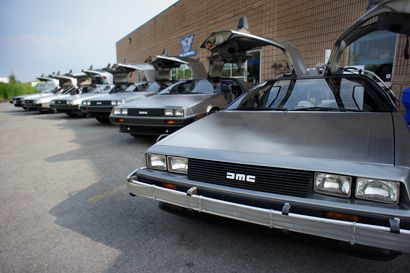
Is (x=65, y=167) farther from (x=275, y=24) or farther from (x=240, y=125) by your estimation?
(x=275, y=24)

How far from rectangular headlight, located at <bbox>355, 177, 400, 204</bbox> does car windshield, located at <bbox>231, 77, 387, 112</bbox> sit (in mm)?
1294

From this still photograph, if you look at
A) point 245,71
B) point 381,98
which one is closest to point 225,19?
point 245,71

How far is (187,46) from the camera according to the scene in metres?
17.2

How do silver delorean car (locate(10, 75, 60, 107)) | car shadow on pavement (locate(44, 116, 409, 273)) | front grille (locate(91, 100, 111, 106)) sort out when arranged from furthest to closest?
1. silver delorean car (locate(10, 75, 60, 107))
2. front grille (locate(91, 100, 111, 106))
3. car shadow on pavement (locate(44, 116, 409, 273))

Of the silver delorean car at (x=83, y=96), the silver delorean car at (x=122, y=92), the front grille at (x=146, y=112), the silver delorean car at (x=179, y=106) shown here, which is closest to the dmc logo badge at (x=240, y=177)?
A: the silver delorean car at (x=179, y=106)

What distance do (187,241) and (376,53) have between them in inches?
320

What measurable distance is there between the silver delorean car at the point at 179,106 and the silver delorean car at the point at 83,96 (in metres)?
4.68

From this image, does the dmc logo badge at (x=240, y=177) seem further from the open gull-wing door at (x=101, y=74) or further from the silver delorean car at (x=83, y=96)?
the open gull-wing door at (x=101, y=74)

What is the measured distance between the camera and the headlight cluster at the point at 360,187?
5.15 feet

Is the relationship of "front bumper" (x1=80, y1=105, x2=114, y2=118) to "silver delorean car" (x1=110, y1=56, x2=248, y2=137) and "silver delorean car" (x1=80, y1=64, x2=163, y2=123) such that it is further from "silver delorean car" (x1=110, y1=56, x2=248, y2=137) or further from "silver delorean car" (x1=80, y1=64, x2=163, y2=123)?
"silver delorean car" (x1=110, y1=56, x2=248, y2=137)

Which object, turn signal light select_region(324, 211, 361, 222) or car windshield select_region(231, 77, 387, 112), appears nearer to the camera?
turn signal light select_region(324, 211, 361, 222)

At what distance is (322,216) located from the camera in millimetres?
1655

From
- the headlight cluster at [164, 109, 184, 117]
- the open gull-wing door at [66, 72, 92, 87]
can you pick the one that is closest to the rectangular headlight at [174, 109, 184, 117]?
the headlight cluster at [164, 109, 184, 117]

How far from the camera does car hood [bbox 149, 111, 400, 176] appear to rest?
175cm
